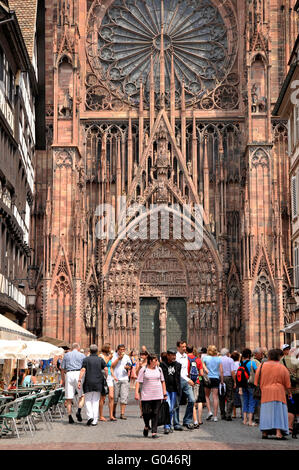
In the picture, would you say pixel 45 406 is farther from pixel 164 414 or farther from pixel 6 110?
pixel 6 110

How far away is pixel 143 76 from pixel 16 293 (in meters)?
16.2

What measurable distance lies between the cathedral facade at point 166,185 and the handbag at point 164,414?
77.7 ft

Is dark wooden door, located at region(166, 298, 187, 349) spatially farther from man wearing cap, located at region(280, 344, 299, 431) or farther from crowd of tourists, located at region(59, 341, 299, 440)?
man wearing cap, located at region(280, 344, 299, 431)

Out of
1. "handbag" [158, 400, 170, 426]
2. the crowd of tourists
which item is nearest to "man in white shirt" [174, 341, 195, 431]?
the crowd of tourists

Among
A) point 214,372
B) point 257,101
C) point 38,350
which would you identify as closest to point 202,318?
point 257,101

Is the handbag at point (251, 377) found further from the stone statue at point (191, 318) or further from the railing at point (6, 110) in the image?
the stone statue at point (191, 318)

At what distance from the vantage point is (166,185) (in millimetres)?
43406

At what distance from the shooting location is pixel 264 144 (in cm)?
4178

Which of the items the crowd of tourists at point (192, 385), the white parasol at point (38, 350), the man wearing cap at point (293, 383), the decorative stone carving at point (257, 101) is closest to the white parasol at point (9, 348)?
the crowd of tourists at point (192, 385)

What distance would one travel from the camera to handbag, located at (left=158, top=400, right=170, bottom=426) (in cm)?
1639

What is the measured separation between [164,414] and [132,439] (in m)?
1.16

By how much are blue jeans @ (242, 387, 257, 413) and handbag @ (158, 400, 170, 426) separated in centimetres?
321

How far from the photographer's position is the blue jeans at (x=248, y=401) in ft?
63.4
